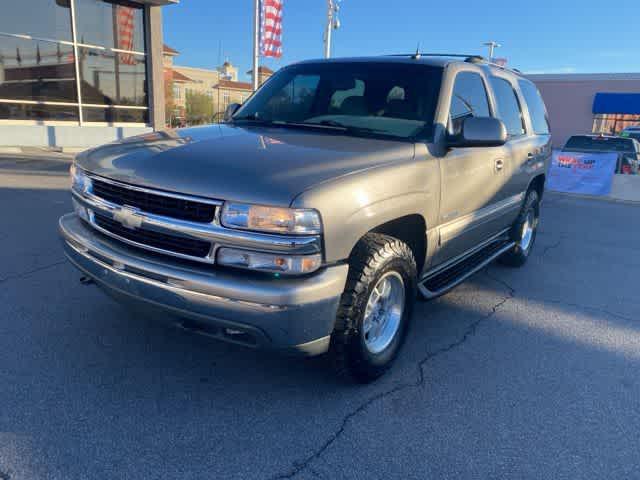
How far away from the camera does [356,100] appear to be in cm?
378

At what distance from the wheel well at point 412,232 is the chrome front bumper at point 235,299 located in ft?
2.28

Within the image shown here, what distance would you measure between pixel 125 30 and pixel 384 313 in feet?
58.0

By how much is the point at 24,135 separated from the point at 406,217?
1573 cm

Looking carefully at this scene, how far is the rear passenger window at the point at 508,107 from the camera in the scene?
14.9 feet

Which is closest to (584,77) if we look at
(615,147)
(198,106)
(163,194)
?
(615,147)

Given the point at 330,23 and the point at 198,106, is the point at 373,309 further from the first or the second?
the point at 198,106

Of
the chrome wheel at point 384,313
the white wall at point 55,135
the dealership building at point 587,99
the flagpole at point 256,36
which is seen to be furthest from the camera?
the dealership building at point 587,99

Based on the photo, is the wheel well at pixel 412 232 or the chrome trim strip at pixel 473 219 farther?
the chrome trim strip at pixel 473 219

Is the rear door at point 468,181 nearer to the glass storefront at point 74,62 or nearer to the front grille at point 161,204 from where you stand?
the front grille at point 161,204

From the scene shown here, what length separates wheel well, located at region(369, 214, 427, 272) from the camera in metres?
3.13

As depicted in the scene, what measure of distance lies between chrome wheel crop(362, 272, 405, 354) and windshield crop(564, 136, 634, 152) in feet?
42.3

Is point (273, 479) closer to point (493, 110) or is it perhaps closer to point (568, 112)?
point (493, 110)

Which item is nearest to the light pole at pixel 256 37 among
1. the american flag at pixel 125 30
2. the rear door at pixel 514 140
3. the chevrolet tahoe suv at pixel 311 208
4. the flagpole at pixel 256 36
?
the flagpole at pixel 256 36

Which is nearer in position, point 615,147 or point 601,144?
point 601,144
